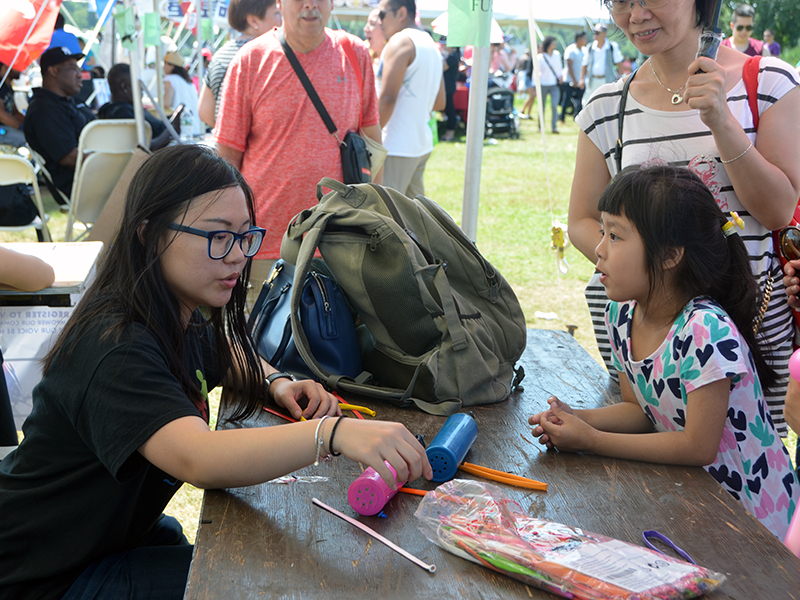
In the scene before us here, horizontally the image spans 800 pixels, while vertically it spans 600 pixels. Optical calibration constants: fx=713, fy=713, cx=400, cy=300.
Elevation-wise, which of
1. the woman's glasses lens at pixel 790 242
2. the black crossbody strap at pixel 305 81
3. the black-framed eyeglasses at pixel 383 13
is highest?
the black-framed eyeglasses at pixel 383 13

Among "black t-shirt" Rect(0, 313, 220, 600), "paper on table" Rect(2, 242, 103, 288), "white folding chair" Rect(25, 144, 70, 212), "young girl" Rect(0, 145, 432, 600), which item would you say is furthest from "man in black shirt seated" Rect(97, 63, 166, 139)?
"black t-shirt" Rect(0, 313, 220, 600)

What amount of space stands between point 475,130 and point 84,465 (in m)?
1.96

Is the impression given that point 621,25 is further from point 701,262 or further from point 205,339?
point 205,339

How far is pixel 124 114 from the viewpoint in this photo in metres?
6.03

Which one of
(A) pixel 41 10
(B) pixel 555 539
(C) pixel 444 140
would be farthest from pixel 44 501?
(C) pixel 444 140

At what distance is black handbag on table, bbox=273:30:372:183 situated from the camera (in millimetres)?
2971

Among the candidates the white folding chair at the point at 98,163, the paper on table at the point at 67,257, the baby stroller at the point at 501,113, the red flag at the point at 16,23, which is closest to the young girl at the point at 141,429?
the paper on table at the point at 67,257

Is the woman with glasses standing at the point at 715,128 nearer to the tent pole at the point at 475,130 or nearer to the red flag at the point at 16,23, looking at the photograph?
the tent pole at the point at 475,130

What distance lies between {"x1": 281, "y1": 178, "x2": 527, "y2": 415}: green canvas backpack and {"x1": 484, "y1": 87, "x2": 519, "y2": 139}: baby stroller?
13370 millimetres

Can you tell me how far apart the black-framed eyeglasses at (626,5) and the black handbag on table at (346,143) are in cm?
147

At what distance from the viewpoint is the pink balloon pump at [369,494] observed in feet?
3.80

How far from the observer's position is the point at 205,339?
169 cm

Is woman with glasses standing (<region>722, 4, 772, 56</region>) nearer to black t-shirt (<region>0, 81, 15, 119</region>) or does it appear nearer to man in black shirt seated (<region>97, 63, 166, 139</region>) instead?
man in black shirt seated (<region>97, 63, 166, 139</region>)

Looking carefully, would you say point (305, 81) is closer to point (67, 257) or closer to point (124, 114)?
point (67, 257)
